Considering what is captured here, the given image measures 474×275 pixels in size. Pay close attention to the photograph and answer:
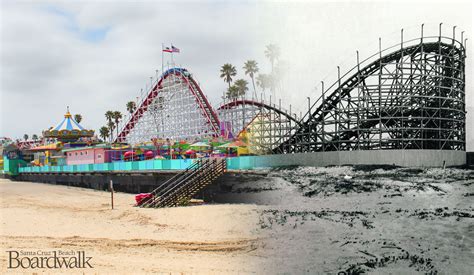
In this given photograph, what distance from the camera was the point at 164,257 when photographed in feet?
A: 32.2

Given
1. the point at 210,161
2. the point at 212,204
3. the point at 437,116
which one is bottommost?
the point at 212,204

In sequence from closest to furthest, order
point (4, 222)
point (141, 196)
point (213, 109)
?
point (4, 222) < point (141, 196) < point (213, 109)

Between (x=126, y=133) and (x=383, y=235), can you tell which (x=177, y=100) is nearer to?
(x=126, y=133)

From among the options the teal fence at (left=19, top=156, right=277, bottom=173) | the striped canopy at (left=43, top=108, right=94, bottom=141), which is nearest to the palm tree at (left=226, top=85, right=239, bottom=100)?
the striped canopy at (left=43, top=108, right=94, bottom=141)

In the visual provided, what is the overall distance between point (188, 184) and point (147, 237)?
25.5 ft

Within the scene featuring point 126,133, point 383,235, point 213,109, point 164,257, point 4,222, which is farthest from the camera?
point 126,133

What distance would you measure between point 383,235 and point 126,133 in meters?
47.7

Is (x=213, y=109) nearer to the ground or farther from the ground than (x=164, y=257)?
farther from the ground

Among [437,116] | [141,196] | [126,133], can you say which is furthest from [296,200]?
[126,133]

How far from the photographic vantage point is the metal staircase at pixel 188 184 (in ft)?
63.7

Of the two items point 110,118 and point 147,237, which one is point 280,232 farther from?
point 110,118

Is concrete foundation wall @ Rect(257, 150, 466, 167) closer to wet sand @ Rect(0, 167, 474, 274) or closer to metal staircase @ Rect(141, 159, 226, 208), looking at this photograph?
metal staircase @ Rect(141, 159, 226, 208)

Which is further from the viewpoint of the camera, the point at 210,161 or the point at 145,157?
the point at 145,157

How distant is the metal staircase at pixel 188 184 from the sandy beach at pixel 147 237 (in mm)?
1131
